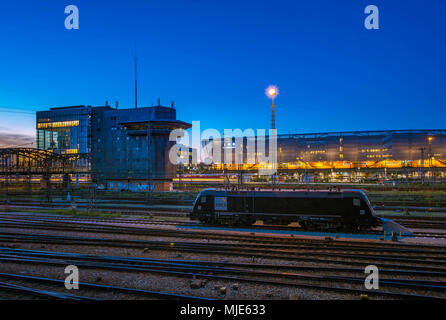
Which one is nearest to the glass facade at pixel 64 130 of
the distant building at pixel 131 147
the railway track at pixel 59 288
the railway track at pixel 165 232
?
the distant building at pixel 131 147

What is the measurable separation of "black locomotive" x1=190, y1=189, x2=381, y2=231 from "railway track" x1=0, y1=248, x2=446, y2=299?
307 inches

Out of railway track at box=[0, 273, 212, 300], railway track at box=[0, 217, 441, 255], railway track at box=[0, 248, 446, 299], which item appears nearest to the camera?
railway track at box=[0, 273, 212, 300]

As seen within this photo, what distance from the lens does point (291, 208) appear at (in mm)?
18344

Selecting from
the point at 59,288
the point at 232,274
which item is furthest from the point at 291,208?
the point at 59,288

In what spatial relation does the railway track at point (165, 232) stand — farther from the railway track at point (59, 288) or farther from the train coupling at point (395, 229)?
the railway track at point (59, 288)

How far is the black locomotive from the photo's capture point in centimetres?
1708

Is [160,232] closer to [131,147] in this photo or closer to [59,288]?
[59,288]

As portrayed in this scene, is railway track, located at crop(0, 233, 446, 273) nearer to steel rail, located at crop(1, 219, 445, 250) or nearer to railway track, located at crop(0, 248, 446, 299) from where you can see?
steel rail, located at crop(1, 219, 445, 250)

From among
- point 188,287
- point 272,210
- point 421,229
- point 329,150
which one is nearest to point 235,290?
point 188,287

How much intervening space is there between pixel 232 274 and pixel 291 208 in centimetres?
909

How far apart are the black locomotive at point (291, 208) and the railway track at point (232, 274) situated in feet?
25.6

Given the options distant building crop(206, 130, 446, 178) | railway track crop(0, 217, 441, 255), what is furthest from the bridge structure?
distant building crop(206, 130, 446, 178)

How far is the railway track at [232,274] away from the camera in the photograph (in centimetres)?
898
